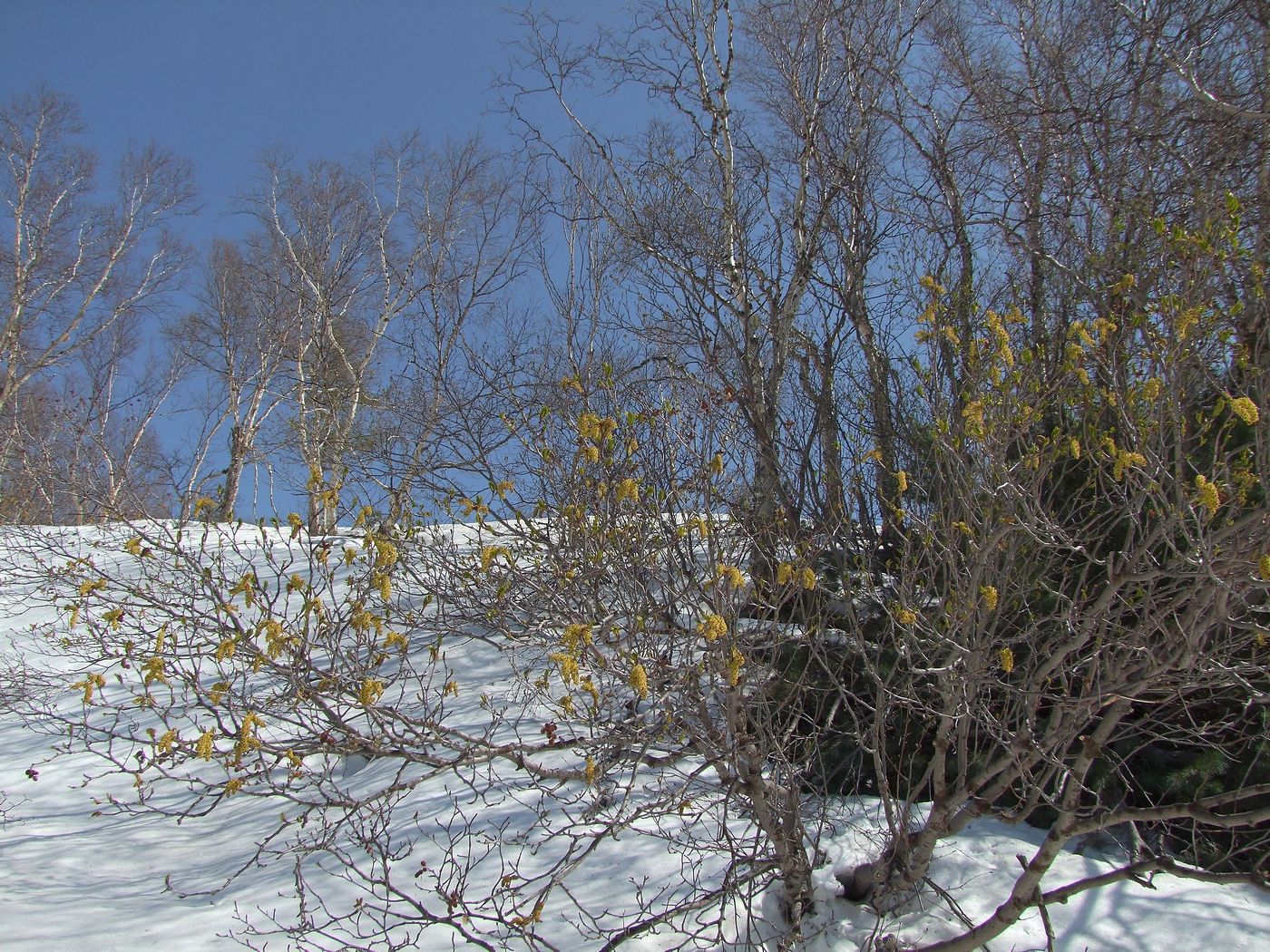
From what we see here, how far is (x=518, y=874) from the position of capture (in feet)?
11.3

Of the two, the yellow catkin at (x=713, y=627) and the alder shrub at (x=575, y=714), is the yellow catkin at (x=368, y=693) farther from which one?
the yellow catkin at (x=713, y=627)

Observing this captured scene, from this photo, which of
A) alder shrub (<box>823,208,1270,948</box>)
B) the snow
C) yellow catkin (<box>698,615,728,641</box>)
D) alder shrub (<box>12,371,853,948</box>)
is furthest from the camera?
the snow

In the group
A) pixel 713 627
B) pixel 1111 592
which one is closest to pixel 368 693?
pixel 713 627

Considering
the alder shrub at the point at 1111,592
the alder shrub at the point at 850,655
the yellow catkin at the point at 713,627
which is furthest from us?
the alder shrub at the point at 850,655

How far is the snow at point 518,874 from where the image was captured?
3156mm

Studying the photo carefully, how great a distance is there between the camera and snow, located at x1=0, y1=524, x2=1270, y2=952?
3156 mm

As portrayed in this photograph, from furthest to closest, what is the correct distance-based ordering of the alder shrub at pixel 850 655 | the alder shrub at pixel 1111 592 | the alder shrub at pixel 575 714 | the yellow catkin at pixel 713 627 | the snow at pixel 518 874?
the snow at pixel 518 874, the alder shrub at pixel 575 714, the alder shrub at pixel 850 655, the alder shrub at pixel 1111 592, the yellow catkin at pixel 713 627

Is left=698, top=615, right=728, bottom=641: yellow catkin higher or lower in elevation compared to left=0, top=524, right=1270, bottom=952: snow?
higher

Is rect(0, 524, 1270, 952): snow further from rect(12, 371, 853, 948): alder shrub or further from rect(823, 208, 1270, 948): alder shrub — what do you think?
rect(823, 208, 1270, 948): alder shrub

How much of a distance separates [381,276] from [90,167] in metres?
5.49

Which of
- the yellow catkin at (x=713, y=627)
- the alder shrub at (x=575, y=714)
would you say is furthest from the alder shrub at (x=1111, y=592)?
the yellow catkin at (x=713, y=627)

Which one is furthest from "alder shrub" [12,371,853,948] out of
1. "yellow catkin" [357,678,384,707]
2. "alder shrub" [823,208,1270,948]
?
"alder shrub" [823,208,1270,948]

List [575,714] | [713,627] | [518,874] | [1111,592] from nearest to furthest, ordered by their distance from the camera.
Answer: [713,627] < [1111,592] < [575,714] < [518,874]

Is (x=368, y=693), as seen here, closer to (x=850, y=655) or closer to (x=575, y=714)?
(x=575, y=714)
